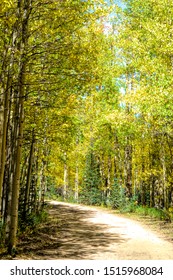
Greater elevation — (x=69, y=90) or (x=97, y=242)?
(x=69, y=90)

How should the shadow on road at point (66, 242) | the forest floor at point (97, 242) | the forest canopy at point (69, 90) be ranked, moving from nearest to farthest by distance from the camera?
the forest canopy at point (69, 90), the forest floor at point (97, 242), the shadow on road at point (66, 242)

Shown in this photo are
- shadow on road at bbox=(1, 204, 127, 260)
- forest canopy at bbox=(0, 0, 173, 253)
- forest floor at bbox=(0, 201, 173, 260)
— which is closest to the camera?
forest canopy at bbox=(0, 0, 173, 253)

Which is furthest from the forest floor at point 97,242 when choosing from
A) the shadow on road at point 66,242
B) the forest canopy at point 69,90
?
the forest canopy at point 69,90

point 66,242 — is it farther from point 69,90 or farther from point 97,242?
point 69,90

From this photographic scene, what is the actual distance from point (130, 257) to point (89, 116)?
24.0m

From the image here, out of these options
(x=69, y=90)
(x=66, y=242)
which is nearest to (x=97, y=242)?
(x=66, y=242)

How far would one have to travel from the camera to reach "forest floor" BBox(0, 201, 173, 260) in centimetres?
896

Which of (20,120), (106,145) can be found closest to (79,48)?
(20,120)

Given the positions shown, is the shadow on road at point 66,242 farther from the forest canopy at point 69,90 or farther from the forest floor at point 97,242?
the forest canopy at point 69,90

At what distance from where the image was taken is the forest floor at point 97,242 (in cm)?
896

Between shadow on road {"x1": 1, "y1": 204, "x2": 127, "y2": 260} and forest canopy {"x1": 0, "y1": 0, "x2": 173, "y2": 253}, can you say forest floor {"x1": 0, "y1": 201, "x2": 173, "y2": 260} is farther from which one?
forest canopy {"x1": 0, "y1": 0, "x2": 173, "y2": 253}

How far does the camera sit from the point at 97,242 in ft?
36.4

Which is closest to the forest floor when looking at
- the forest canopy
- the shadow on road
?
the shadow on road
